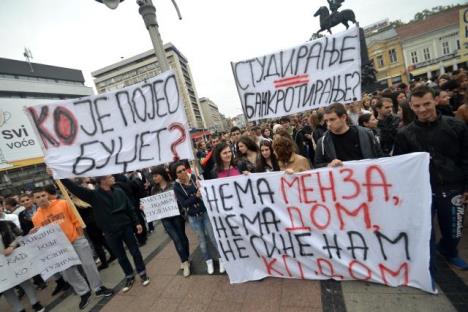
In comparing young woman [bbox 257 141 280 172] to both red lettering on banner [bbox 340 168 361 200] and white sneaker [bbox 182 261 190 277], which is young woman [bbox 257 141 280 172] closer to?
red lettering on banner [bbox 340 168 361 200]

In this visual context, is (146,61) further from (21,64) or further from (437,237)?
(437,237)

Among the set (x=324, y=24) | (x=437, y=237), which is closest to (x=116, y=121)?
(x=437, y=237)

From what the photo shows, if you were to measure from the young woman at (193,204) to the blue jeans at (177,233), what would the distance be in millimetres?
377

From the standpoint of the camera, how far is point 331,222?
271 centimetres

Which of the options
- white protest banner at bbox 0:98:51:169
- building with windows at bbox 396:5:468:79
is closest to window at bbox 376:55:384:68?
building with windows at bbox 396:5:468:79

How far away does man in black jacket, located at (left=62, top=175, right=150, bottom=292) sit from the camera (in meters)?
3.67

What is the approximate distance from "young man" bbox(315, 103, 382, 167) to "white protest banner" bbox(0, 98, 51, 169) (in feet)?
82.5

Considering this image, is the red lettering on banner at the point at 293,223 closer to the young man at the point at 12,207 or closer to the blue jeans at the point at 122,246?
the blue jeans at the point at 122,246

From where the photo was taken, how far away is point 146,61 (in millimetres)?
78625

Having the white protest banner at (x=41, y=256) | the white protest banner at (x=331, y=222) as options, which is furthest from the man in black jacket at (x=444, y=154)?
the white protest banner at (x=41, y=256)

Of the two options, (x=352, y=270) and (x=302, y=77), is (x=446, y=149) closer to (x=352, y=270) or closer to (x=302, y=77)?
(x=352, y=270)

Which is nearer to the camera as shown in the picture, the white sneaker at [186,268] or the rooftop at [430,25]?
the white sneaker at [186,268]

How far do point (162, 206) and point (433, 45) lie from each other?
52374 mm

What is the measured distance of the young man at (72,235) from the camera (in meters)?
3.75
